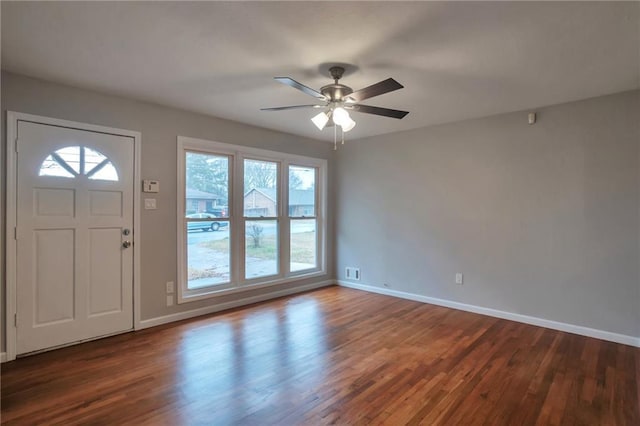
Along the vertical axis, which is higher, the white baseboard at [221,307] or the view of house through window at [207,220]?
the view of house through window at [207,220]

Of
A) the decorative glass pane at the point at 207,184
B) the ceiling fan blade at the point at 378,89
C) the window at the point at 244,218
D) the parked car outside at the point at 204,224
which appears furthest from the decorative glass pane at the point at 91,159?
the ceiling fan blade at the point at 378,89

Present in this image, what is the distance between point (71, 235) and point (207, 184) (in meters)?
1.51

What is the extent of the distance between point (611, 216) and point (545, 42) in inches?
81.1

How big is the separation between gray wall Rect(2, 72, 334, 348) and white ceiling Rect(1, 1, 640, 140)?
15 cm

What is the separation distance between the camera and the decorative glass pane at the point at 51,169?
9.72 ft

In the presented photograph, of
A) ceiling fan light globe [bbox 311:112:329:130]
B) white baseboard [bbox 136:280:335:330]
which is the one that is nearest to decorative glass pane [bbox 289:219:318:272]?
white baseboard [bbox 136:280:335:330]

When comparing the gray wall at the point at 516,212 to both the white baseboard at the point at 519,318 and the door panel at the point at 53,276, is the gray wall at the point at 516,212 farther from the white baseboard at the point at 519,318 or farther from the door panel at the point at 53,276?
the door panel at the point at 53,276

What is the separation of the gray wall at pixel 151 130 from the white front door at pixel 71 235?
0.15 m

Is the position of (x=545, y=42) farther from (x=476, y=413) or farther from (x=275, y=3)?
(x=476, y=413)

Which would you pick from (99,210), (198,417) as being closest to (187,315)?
(99,210)

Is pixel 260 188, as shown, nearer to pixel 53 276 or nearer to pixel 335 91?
pixel 335 91

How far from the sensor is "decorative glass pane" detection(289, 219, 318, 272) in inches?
206

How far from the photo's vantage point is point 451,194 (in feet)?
14.4

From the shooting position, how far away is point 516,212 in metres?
3.86
